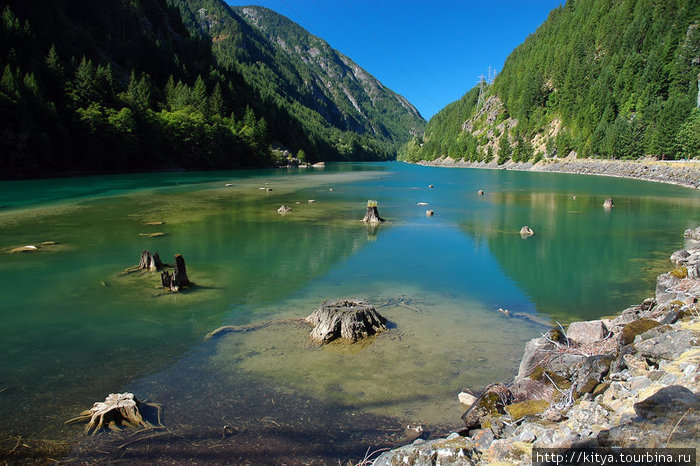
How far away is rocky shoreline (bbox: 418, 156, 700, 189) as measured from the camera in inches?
2269

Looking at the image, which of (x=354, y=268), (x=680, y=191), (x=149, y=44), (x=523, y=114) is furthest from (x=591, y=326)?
(x=149, y=44)

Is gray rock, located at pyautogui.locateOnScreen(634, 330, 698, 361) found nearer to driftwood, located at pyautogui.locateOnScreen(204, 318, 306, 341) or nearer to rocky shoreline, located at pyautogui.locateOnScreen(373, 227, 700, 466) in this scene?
rocky shoreline, located at pyautogui.locateOnScreen(373, 227, 700, 466)

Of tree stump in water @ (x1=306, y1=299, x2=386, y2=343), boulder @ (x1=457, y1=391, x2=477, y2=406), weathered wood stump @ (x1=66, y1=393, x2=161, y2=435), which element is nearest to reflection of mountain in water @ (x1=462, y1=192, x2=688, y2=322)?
tree stump in water @ (x1=306, y1=299, x2=386, y2=343)

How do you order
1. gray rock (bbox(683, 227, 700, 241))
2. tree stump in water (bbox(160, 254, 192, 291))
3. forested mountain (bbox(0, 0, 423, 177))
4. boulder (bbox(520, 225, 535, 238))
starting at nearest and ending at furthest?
tree stump in water (bbox(160, 254, 192, 291)), gray rock (bbox(683, 227, 700, 241)), boulder (bbox(520, 225, 535, 238)), forested mountain (bbox(0, 0, 423, 177))

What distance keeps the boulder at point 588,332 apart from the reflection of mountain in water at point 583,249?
346cm

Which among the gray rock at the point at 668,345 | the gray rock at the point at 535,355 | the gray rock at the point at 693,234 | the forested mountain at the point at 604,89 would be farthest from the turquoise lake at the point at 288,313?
the forested mountain at the point at 604,89

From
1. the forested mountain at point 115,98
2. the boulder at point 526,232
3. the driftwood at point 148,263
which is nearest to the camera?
the driftwood at point 148,263

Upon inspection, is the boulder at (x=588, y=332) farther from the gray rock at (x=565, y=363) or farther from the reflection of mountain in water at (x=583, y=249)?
the reflection of mountain in water at (x=583, y=249)

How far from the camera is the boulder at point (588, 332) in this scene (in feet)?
26.4

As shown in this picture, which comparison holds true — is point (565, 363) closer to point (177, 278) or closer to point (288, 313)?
point (288, 313)

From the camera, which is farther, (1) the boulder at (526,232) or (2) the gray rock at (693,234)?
(1) the boulder at (526,232)

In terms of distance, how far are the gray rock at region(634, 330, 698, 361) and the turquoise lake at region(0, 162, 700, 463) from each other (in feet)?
8.53

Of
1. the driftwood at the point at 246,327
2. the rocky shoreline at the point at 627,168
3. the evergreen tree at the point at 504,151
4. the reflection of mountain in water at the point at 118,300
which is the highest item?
the evergreen tree at the point at 504,151

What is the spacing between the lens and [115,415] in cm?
653
